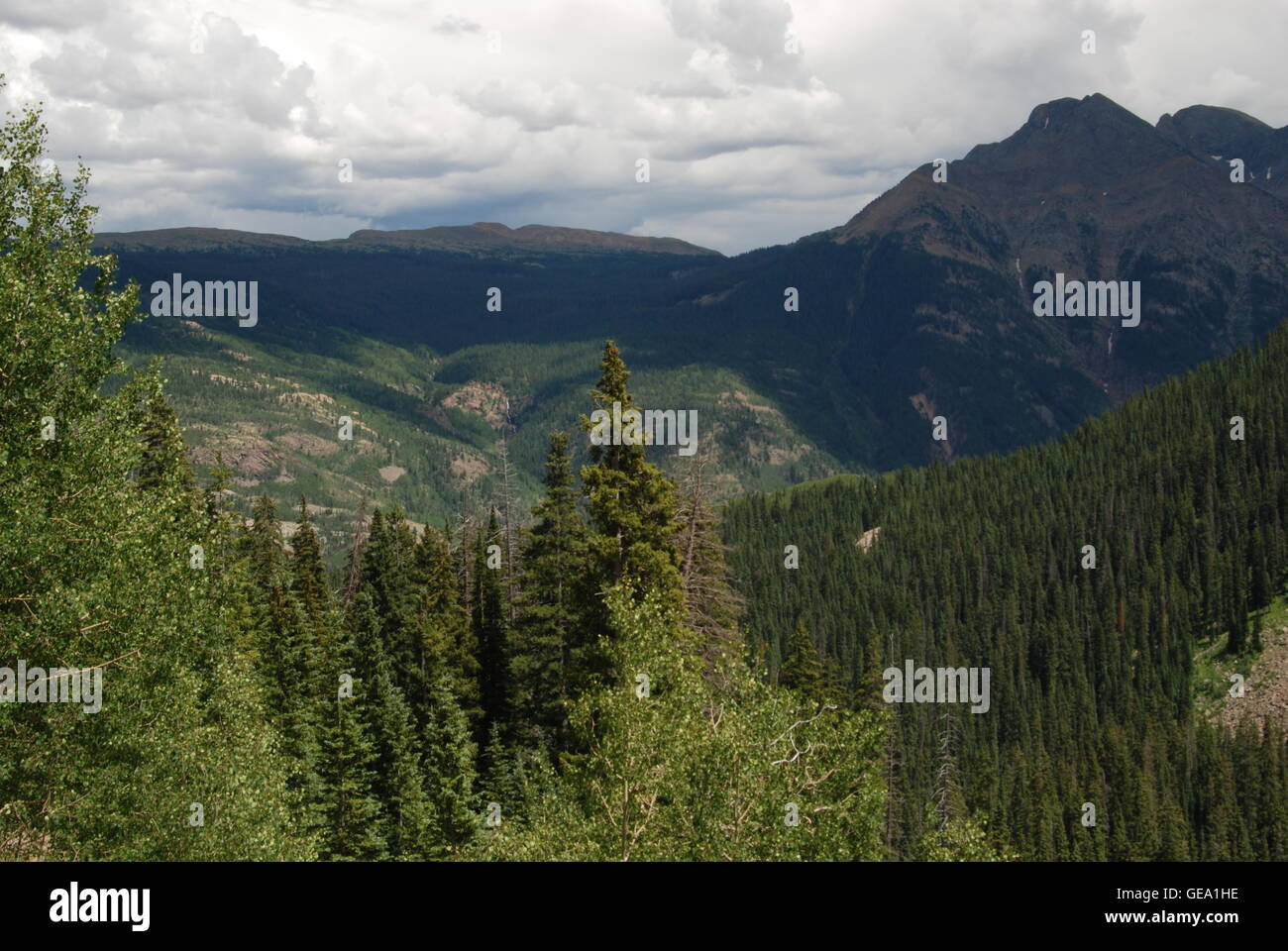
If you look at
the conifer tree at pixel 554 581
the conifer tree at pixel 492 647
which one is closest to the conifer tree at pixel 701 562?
the conifer tree at pixel 554 581

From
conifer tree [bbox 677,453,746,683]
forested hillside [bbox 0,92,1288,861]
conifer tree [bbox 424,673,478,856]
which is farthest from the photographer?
conifer tree [bbox 424,673,478,856]

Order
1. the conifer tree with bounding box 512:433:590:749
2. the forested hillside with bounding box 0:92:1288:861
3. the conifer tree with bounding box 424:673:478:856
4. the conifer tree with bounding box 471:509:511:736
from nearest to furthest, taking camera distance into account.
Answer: the forested hillside with bounding box 0:92:1288:861, the conifer tree with bounding box 424:673:478:856, the conifer tree with bounding box 512:433:590:749, the conifer tree with bounding box 471:509:511:736

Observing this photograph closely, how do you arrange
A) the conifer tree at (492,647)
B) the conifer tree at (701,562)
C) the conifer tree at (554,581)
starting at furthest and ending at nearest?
the conifer tree at (492,647) → the conifer tree at (554,581) → the conifer tree at (701,562)

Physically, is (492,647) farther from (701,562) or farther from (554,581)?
(701,562)

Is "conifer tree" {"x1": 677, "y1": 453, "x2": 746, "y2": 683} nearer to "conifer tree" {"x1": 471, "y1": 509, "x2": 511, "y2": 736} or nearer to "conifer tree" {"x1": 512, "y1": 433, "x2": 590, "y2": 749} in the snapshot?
"conifer tree" {"x1": 512, "y1": 433, "x2": 590, "y2": 749}

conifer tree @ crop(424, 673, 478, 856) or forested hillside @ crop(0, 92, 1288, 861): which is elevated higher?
forested hillside @ crop(0, 92, 1288, 861)

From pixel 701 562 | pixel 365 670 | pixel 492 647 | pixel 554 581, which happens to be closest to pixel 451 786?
pixel 554 581

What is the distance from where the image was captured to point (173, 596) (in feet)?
82.4

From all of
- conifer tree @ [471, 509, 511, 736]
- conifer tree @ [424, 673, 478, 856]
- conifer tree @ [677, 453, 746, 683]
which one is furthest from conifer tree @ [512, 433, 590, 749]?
conifer tree @ [471, 509, 511, 736]

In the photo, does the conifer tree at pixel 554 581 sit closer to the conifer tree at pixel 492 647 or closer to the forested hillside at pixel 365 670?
the forested hillside at pixel 365 670

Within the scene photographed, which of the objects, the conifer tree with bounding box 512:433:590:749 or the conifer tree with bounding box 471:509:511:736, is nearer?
the conifer tree with bounding box 512:433:590:749
